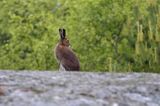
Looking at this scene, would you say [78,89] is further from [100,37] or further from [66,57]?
[100,37]

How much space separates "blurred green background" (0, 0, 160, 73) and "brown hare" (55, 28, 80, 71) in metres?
2.68

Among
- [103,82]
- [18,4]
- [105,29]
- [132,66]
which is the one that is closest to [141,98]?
[103,82]

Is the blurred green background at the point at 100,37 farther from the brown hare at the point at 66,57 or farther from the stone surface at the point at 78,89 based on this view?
the stone surface at the point at 78,89

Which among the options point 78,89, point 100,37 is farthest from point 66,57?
point 100,37

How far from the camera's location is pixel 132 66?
18.9 meters

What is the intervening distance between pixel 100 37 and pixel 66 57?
22.1 feet

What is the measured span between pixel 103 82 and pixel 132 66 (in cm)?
1034

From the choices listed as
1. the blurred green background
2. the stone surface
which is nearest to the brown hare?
the blurred green background

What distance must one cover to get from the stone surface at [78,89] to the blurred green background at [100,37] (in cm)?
709

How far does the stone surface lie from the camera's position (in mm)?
6977

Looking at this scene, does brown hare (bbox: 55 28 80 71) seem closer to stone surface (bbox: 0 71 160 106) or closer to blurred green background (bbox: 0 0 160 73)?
blurred green background (bbox: 0 0 160 73)

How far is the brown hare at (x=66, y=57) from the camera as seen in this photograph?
1352 cm

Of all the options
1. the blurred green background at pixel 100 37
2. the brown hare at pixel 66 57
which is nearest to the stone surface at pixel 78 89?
the brown hare at pixel 66 57

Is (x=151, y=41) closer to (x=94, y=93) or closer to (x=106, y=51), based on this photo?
(x=106, y=51)
